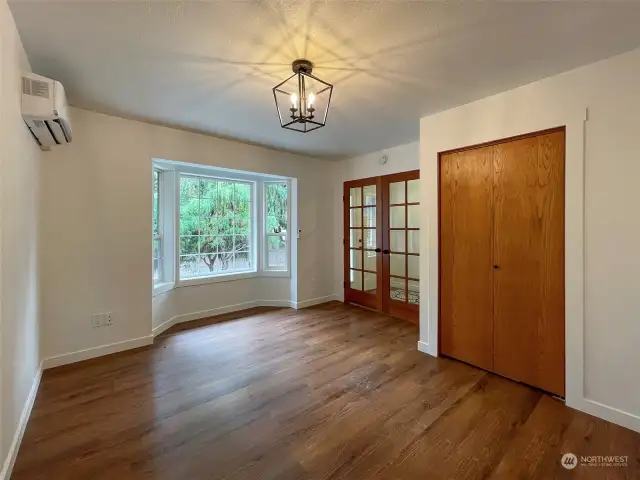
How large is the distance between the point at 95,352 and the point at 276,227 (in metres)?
2.79

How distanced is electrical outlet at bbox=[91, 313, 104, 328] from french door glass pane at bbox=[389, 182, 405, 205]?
3645 mm

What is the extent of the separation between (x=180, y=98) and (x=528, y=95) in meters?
2.82

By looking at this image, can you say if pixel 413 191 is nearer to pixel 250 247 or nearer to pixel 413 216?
pixel 413 216

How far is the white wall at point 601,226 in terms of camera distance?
1931 millimetres

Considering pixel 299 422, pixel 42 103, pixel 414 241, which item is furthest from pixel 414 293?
pixel 42 103

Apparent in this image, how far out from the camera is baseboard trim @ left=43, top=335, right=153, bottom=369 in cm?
278

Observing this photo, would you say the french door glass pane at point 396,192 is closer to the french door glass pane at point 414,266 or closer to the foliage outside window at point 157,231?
the french door glass pane at point 414,266

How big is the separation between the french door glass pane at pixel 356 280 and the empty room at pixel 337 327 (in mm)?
1134

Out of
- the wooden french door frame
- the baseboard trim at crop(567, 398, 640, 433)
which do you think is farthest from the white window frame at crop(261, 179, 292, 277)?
the baseboard trim at crop(567, 398, 640, 433)

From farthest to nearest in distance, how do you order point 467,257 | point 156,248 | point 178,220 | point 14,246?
point 178,220 → point 156,248 → point 467,257 → point 14,246

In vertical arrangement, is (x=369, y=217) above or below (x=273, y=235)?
above

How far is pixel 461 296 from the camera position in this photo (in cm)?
286

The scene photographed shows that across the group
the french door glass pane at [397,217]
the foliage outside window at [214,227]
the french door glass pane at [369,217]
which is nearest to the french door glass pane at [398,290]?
the french door glass pane at [397,217]

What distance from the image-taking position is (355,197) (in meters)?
4.91
